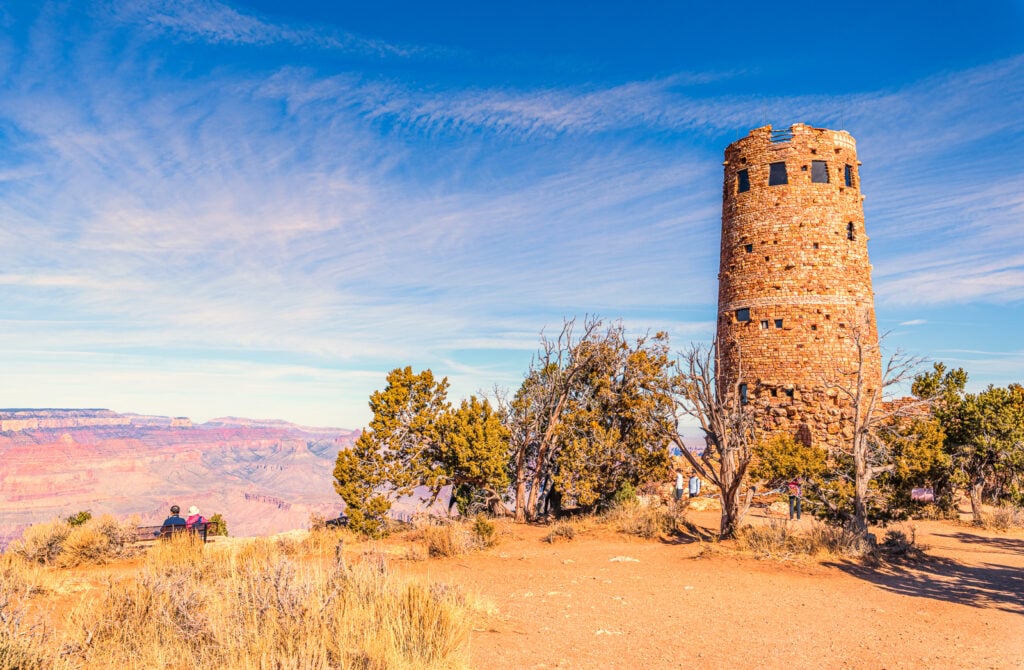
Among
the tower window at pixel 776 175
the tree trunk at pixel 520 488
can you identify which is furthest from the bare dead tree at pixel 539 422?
the tower window at pixel 776 175

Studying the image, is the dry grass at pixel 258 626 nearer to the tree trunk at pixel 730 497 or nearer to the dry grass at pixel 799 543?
the dry grass at pixel 799 543

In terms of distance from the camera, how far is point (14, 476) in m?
178

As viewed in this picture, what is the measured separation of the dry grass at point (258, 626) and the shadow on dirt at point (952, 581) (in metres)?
8.17

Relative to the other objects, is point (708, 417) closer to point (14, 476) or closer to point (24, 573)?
point (24, 573)

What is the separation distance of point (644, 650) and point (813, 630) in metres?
2.61

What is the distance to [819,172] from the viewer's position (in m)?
25.8

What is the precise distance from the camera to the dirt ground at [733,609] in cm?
749

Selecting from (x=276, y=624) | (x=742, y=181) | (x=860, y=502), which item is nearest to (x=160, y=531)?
(x=276, y=624)

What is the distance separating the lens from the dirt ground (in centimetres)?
749

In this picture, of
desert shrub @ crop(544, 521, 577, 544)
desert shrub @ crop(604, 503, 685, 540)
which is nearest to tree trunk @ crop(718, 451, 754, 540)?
desert shrub @ crop(604, 503, 685, 540)

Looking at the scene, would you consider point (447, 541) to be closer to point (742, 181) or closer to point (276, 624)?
point (276, 624)

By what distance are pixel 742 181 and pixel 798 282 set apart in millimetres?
4839

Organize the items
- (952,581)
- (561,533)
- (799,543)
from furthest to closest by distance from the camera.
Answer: (561,533)
(799,543)
(952,581)

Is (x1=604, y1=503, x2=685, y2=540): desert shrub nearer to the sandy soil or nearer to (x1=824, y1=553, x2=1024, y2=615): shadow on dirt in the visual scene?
the sandy soil
